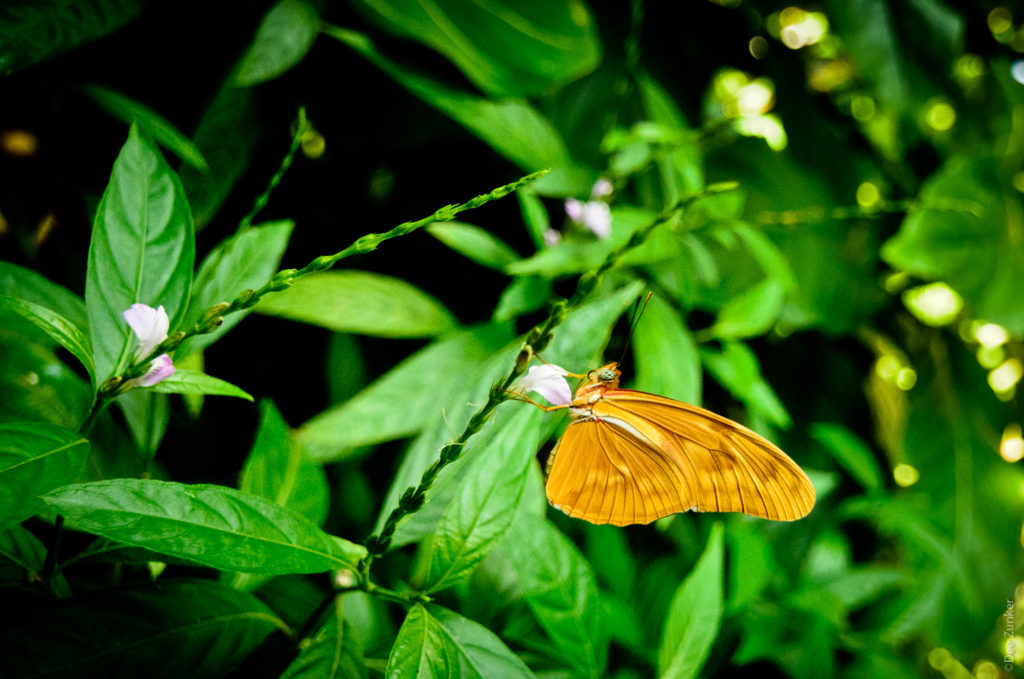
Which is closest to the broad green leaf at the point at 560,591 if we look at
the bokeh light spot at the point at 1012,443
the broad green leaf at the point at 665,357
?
the broad green leaf at the point at 665,357

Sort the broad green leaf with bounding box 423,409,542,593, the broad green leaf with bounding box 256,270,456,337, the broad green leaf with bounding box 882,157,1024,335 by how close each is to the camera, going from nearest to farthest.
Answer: the broad green leaf with bounding box 423,409,542,593
the broad green leaf with bounding box 256,270,456,337
the broad green leaf with bounding box 882,157,1024,335

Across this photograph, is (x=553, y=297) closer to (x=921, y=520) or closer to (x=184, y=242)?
(x=184, y=242)

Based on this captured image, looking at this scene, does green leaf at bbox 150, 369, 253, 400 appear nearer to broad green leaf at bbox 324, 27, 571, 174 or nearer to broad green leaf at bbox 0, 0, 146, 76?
broad green leaf at bbox 0, 0, 146, 76

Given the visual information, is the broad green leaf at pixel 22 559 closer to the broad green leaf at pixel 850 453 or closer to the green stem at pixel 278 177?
the green stem at pixel 278 177

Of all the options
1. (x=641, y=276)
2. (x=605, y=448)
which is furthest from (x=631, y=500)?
(x=641, y=276)

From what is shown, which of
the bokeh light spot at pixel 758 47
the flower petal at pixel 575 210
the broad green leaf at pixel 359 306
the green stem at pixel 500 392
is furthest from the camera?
the bokeh light spot at pixel 758 47

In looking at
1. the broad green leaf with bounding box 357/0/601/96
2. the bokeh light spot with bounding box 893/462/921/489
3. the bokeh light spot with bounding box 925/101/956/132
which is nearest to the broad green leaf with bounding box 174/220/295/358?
the broad green leaf with bounding box 357/0/601/96
